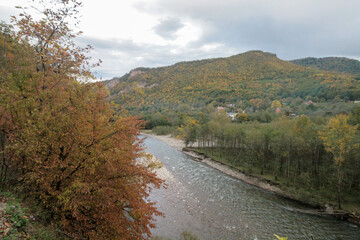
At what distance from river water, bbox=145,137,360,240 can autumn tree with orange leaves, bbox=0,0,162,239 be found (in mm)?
10848

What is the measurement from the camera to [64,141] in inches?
253

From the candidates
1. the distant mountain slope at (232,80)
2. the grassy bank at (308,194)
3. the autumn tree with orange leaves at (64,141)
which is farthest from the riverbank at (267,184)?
the distant mountain slope at (232,80)

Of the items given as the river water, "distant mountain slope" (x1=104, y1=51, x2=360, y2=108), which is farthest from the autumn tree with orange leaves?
"distant mountain slope" (x1=104, y1=51, x2=360, y2=108)

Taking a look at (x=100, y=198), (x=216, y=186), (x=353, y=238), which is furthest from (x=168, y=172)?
(x=100, y=198)

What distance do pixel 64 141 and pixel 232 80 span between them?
477 ft

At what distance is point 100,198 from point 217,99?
12790cm

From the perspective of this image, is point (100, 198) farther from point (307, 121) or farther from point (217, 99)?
point (217, 99)

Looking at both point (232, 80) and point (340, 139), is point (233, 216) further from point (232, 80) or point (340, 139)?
point (232, 80)

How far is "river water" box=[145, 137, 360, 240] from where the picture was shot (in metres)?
17.2

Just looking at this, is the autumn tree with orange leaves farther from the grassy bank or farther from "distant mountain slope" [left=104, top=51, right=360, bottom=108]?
"distant mountain slope" [left=104, top=51, right=360, bottom=108]

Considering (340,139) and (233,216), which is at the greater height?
(340,139)

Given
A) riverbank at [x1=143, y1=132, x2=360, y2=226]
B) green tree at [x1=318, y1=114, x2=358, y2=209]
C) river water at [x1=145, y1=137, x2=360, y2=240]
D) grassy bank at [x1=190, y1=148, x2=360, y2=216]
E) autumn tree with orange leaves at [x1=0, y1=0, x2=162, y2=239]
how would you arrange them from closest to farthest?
autumn tree with orange leaves at [x1=0, y1=0, x2=162, y2=239] → river water at [x1=145, y1=137, x2=360, y2=240] → riverbank at [x1=143, y1=132, x2=360, y2=226] → green tree at [x1=318, y1=114, x2=358, y2=209] → grassy bank at [x1=190, y1=148, x2=360, y2=216]

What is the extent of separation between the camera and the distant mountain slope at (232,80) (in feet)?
377

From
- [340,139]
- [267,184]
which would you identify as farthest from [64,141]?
[267,184]
